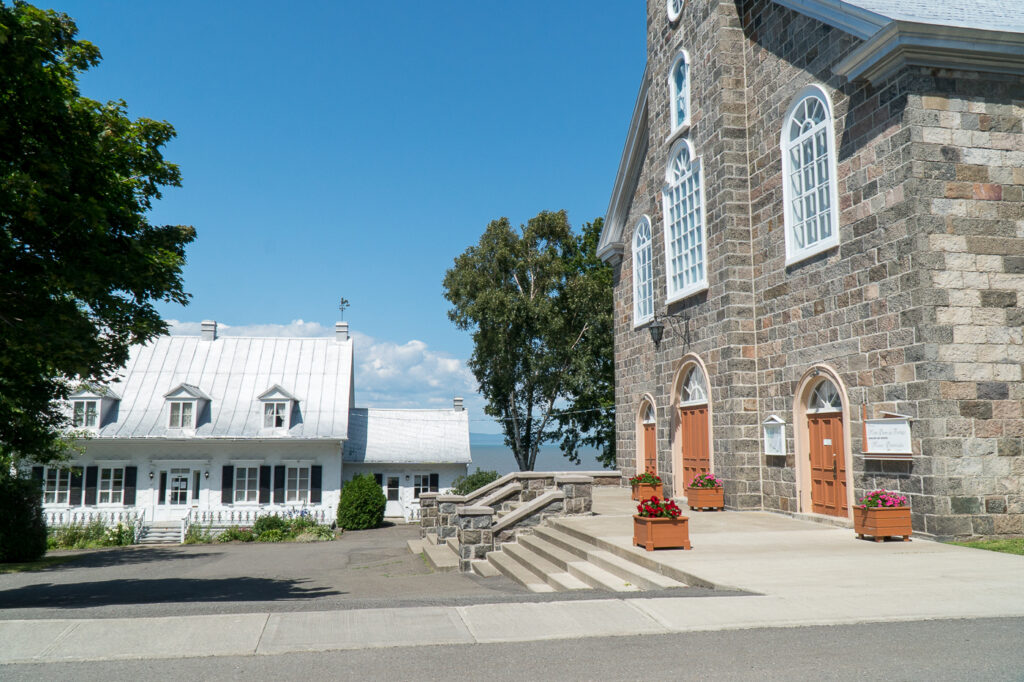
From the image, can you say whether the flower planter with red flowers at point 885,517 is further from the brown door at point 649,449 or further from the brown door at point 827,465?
the brown door at point 649,449

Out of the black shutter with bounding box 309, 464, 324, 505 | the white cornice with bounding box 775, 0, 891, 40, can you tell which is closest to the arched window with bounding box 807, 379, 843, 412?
the white cornice with bounding box 775, 0, 891, 40

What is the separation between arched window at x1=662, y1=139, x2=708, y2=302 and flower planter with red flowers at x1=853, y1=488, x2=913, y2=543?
21.9 ft

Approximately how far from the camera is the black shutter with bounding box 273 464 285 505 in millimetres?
31188

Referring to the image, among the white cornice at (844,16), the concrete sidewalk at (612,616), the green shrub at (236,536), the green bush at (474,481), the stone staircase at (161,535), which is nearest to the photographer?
the concrete sidewalk at (612,616)

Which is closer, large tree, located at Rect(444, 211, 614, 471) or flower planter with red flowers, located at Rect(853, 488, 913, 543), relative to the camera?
flower planter with red flowers, located at Rect(853, 488, 913, 543)

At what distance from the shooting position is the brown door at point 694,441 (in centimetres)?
1720

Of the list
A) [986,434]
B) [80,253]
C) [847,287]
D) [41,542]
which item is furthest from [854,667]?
[41,542]

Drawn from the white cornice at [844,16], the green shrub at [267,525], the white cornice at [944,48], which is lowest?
the green shrub at [267,525]

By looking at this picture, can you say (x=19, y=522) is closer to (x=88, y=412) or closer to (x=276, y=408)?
(x=88, y=412)

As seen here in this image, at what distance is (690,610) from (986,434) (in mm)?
6415

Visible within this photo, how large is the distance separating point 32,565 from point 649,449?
16.7m

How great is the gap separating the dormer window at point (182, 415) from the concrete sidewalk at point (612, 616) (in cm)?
2606

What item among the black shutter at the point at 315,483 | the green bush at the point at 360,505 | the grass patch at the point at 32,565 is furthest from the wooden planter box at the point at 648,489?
the black shutter at the point at 315,483

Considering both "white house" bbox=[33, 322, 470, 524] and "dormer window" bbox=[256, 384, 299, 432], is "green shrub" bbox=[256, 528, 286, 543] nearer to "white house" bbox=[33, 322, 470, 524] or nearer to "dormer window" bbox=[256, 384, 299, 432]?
"white house" bbox=[33, 322, 470, 524]
